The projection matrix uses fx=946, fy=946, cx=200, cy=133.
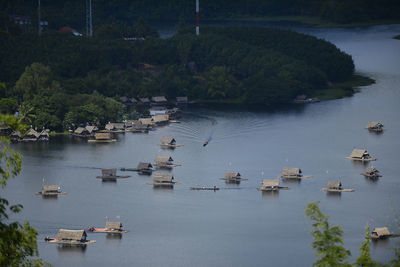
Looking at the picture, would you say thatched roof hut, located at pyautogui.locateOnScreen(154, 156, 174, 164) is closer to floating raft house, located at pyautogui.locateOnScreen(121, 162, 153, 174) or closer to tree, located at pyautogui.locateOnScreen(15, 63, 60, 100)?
floating raft house, located at pyautogui.locateOnScreen(121, 162, 153, 174)

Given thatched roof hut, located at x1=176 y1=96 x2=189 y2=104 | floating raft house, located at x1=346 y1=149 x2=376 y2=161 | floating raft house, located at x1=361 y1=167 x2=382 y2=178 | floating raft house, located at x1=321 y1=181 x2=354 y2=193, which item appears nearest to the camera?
floating raft house, located at x1=321 y1=181 x2=354 y2=193

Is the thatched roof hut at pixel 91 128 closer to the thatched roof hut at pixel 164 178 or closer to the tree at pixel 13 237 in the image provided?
the thatched roof hut at pixel 164 178

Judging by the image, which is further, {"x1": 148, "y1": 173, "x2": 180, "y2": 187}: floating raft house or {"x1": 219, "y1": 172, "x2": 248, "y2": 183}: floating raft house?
{"x1": 219, "y1": 172, "x2": 248, "y2": 183}: floating raft house

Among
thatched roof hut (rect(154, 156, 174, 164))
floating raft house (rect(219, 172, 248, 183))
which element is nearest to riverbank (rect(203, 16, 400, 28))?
thatched roof hut (rect(154, 156, 174, 164))

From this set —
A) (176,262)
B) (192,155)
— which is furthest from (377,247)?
(192,155)

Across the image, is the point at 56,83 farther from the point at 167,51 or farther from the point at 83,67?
the point at 167,51

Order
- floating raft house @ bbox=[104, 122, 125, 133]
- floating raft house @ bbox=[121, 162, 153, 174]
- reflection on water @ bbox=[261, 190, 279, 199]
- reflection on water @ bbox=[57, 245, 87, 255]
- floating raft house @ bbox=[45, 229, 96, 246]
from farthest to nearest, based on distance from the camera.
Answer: floating raft house @ bbox=[104, 122, 125, 133] < floating raft house @ bbox=[121, 162, 153, 174] < reflection on water @ bbox=[261, 190, 279, 199] < floating raft house @ bbox=[45, 229, 96, 246] < reflection on water @ bbox=[57, 245, 87, 255]

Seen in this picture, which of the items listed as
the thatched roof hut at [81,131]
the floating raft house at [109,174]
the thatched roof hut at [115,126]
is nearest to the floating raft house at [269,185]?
the floating raft house at [109,174]
